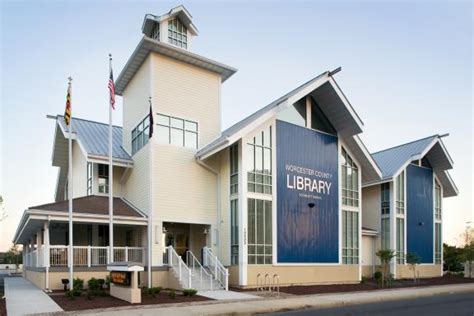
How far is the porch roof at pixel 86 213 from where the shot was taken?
19.7 metres

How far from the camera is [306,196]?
25.0 metres

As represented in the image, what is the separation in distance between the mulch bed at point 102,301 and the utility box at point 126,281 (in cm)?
22

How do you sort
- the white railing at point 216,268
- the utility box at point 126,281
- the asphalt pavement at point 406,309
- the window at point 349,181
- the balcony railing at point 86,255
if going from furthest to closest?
the window at point 349,181
the white railing at point 216,268
the balcony railing at point 86,255
the utility box at point 126,281
the asphalt pavement at point 406,309

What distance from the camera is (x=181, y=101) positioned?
23906mm

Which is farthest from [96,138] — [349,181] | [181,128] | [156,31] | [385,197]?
[385,197]

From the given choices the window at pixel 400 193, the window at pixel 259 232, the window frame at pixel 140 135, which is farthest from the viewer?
the window at pixel 400 193

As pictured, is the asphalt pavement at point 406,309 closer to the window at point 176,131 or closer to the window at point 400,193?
the window at point 176,131

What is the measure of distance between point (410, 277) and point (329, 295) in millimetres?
15679

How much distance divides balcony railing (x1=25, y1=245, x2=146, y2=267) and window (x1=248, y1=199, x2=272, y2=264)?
17.1 ft

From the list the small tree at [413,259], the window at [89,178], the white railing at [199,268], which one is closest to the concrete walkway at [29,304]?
the white railing at [199,268]

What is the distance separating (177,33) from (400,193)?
753 inches

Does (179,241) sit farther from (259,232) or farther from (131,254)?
(259,232)

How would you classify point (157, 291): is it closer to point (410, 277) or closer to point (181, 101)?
point (181, 101)

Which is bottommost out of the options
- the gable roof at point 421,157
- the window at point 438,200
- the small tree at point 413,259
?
the small tree at point 413,259
